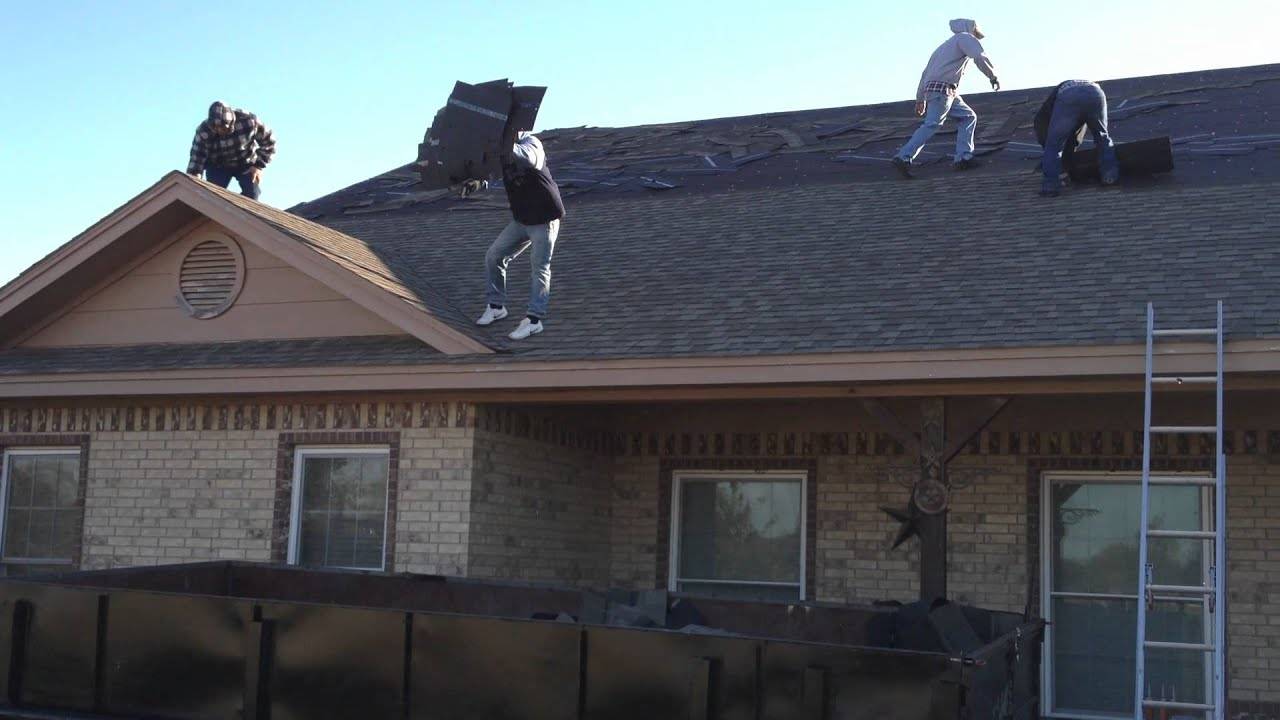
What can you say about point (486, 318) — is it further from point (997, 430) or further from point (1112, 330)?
point (1112, 330)


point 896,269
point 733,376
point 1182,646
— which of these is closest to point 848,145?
A: point 896,269

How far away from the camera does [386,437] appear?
439 inches

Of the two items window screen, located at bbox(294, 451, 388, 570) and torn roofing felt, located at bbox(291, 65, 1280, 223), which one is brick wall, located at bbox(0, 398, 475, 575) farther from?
torn roofing felt, located at bbox(291, 65, 1280, 223)

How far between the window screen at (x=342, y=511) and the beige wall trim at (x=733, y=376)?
0.80 m

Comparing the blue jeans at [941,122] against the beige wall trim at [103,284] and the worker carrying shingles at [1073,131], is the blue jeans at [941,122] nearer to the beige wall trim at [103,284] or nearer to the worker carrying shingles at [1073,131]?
the worker carrying shingles at [1073,131]

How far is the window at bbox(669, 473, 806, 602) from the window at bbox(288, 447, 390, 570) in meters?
2.53

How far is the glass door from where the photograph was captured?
10266mm

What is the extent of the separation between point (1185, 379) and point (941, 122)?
6.68m

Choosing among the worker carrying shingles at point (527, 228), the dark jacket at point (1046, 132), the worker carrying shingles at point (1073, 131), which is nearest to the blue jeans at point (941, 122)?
the dark jacket at point (1046, 132)

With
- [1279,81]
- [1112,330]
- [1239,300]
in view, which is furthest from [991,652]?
[1279,81]

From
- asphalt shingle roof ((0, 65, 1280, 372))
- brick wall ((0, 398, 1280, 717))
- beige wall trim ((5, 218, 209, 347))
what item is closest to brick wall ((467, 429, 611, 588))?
brick wall ((0, 398, 1280, 717))

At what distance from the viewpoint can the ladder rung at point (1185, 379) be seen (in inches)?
331

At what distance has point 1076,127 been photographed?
12812 millimetres

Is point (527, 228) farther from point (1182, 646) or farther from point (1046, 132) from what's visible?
point (1182, 646)
